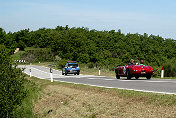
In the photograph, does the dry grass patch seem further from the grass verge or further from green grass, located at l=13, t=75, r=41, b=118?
green grass, located at l=13, t=75, r=41, b=118

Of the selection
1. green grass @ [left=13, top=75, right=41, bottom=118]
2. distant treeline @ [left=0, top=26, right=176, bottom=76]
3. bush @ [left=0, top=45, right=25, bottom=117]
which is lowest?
green grass @ [left=13, top=75, right=41, bottom=118]

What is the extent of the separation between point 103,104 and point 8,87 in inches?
342

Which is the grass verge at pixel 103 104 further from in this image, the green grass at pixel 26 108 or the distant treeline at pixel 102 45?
the distant treeline at pixel 102 45

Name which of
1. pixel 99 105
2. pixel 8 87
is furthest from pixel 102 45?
pixel 99 105

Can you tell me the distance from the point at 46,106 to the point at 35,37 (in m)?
162

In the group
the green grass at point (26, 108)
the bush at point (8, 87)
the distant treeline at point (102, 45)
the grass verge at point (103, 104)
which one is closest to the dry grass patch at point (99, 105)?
the grass verge at point (103, 104)

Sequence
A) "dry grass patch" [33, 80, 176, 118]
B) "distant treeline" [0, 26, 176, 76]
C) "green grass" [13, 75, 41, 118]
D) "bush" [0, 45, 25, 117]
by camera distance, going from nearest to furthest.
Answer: "dry grass patch" [33, 80, 176, 118] → "green grass" [13, 75, 41, 118] → "bush" [0, 45, 25, 117] → "distant treeline" [0, 26, 176, 76]

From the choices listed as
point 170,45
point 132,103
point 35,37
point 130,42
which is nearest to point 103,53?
point 130,42

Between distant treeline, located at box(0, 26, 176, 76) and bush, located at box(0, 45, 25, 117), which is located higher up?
distant treeline, located at box(0, 26, 176, 76)

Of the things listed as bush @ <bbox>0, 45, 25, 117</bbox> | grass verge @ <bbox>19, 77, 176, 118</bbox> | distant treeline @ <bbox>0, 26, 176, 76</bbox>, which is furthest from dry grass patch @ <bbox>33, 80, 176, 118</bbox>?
distant treeline @ <bbox>0, 26, 176, 76</bbox>

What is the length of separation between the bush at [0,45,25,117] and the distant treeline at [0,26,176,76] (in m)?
78.7

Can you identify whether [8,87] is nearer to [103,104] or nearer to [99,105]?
[99,105]

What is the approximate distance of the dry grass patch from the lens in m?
9.39

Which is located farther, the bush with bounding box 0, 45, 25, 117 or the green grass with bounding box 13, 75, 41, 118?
the bush with bounding box 0, 45, 25, 117
